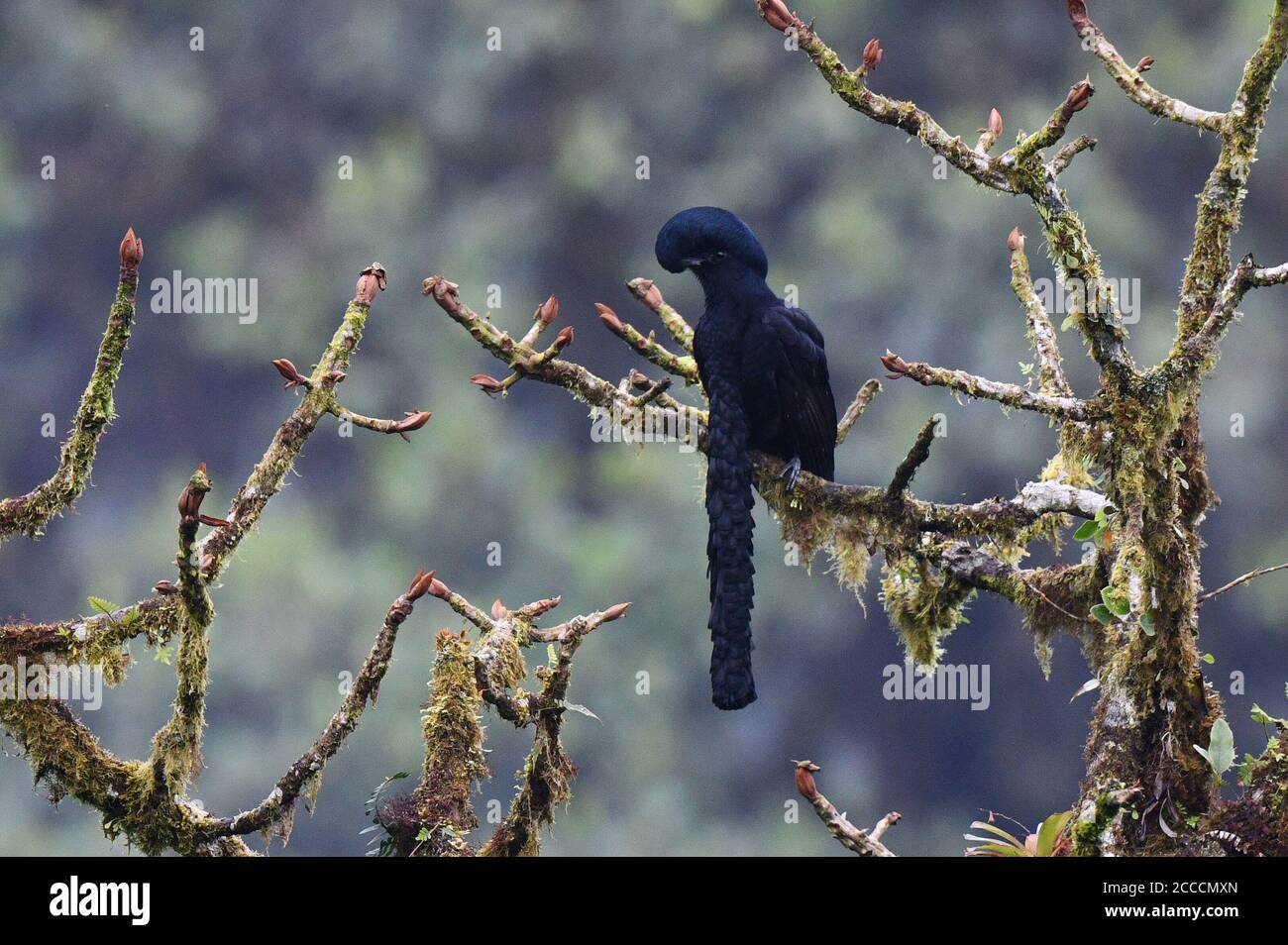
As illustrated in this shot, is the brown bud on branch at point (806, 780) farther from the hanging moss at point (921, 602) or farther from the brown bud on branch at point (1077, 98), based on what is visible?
the brown bud on branch at point (1077, 98)

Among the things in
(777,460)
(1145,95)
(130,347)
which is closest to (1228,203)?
(1145,95)

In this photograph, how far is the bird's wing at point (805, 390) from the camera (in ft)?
16.5

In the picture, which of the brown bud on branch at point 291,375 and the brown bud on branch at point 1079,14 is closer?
the brown bud on branch at point 1079,14

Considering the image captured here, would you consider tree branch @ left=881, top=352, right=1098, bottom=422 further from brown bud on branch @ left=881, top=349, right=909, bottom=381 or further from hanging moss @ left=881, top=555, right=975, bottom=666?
hanging moss @ left=881, top=555, right=975, bottom=666

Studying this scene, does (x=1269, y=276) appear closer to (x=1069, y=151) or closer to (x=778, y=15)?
(x=1069, y=151)

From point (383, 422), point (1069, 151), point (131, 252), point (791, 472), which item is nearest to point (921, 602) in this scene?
point (791, 472)

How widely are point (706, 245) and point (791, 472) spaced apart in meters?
0.76

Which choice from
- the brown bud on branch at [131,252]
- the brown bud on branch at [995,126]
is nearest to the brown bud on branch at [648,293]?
the brown bud on branch at [995,126]

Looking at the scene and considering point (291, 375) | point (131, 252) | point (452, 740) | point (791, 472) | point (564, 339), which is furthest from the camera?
point (791, 472)

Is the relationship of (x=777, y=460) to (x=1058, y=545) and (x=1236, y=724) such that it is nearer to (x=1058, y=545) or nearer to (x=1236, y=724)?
(x=1058, y=545)

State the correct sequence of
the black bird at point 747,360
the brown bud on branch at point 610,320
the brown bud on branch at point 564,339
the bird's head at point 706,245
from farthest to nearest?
the bird's head at point 706,245, the black bird at point 747,360, the brown bud on branch at point 610,320, the brown bud on branch at point 564,339

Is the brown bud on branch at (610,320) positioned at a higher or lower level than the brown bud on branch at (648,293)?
lower

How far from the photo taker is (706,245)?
5.06m

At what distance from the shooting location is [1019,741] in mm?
15289
